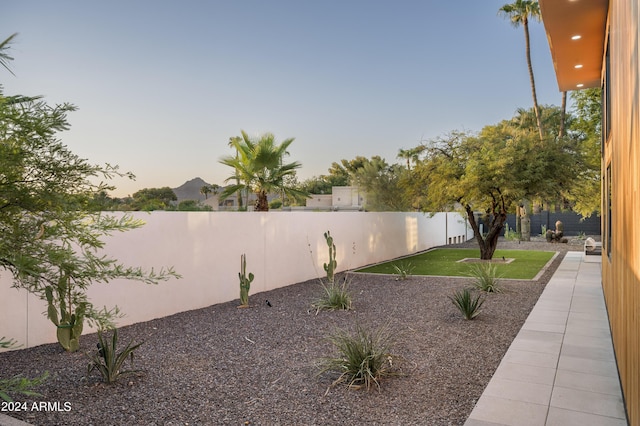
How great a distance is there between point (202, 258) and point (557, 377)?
18.7 feet

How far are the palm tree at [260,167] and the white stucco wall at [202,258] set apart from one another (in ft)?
8.96

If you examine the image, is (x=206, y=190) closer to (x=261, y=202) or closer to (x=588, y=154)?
(x=261, y=202)

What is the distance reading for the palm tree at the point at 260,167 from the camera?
543 inches

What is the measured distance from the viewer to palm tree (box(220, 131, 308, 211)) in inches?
543

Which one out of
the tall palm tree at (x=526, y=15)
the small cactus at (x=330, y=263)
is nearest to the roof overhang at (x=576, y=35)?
the small cactus at (x=330, y=263)

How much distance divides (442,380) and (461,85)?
18147mm

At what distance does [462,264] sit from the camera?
1416 centimetres

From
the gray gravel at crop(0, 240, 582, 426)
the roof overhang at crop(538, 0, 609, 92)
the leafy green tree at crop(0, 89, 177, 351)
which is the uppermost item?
the roof overhang at crop(538, 0, 609, 92)

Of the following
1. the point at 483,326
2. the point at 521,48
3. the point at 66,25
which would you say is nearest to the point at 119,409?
the point at 483,326

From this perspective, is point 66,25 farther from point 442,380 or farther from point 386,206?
point 386,206

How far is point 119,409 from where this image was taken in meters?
3.62

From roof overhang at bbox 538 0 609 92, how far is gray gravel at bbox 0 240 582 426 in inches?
177

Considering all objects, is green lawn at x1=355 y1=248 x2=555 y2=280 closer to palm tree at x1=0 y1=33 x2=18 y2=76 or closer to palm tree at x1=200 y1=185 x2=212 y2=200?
palm tree at x1=0 y1=33 x2=18 y2=76

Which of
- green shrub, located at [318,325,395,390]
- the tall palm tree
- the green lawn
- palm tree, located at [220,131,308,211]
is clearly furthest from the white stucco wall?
the tall palm tree
